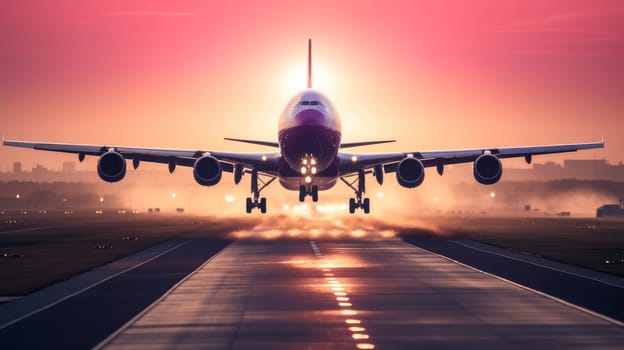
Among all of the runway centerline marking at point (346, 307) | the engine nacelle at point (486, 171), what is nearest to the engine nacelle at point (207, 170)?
the engine nacelle at point (486, 171)

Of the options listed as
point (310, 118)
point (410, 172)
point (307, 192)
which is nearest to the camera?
point (310, 118)

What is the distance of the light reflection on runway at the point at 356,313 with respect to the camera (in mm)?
20203

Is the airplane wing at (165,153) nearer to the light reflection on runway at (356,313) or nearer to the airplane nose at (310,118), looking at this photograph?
the airplane nose at (310,118)

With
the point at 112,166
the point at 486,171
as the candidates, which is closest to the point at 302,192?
the point at 486,171

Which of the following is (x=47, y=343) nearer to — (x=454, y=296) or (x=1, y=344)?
(x=1, y=344)

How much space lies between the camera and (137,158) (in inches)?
2655

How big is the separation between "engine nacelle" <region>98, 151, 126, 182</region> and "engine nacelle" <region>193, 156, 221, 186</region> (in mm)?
4891

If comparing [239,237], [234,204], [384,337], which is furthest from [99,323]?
[234,204]

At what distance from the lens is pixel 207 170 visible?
63531 mm

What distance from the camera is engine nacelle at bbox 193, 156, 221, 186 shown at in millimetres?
63312

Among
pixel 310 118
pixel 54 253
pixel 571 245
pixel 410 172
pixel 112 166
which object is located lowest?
pixel 54 253

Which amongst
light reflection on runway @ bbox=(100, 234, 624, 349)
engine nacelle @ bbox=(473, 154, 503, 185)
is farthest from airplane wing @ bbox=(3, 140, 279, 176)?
light reflection on runway @ bbox=(100, 234, 624, 349)

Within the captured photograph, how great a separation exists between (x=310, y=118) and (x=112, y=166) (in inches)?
603

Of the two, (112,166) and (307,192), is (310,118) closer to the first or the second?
(307,192)
